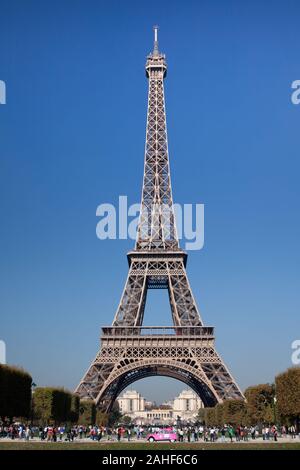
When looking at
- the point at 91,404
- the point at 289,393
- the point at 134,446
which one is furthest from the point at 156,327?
the point at 134,446

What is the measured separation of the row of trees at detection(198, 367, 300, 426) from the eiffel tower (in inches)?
67.3

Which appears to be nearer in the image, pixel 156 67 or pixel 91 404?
pixel 91 404

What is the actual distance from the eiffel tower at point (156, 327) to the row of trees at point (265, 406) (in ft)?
5.61

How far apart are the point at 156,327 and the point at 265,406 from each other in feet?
48.4

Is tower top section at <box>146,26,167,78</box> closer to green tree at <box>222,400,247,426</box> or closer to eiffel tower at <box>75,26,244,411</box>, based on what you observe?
eiffel tower at <box>75,26,244,411</box>

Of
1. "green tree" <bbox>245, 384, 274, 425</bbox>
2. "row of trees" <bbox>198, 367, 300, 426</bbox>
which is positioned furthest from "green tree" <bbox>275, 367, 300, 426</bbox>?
"green tree" <bbox>245, 384, 274, 425</bbox>

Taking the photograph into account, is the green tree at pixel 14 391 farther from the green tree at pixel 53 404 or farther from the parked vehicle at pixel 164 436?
the parked vehicle at pixel 164 436

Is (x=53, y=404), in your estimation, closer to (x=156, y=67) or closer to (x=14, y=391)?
(x=14, y=391)

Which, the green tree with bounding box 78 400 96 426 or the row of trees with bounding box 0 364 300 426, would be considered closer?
the row of trees with bounding box 0 364 300 426

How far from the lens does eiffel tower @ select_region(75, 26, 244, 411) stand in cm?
6456

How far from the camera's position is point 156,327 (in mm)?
69188

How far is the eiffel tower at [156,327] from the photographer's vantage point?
64562mm

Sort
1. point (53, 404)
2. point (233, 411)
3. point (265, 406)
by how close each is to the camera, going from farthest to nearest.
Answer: point (265, 406) < point (233, 411) < point (53, 404)
